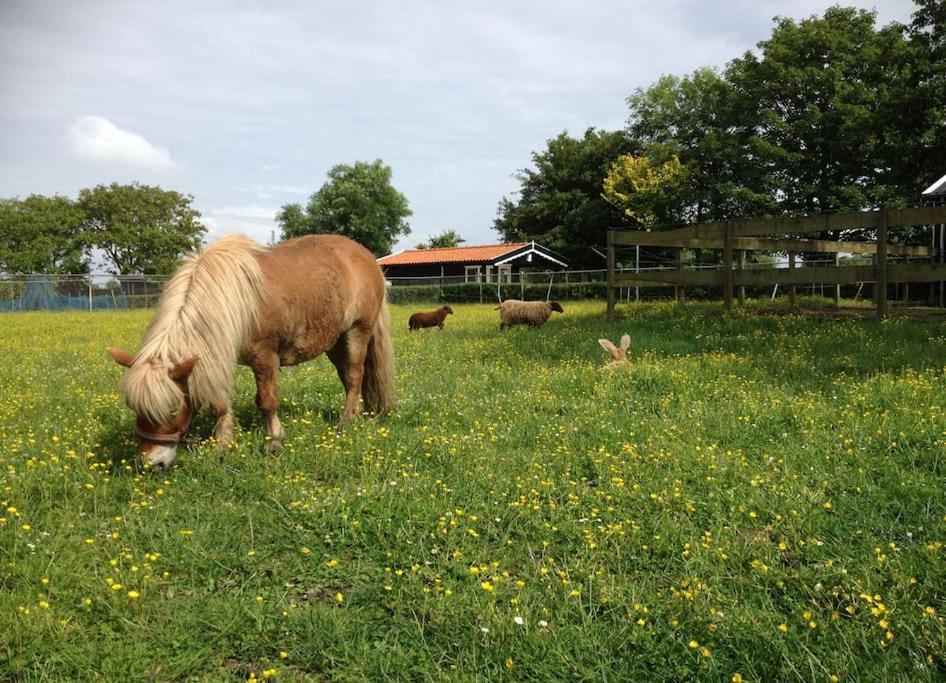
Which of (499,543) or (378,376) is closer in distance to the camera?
(499,543)

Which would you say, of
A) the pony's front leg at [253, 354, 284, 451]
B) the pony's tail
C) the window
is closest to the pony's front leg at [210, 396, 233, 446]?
the pony's front leg at [253, 354, 284, 451]

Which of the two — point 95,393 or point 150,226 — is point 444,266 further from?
point 95,393

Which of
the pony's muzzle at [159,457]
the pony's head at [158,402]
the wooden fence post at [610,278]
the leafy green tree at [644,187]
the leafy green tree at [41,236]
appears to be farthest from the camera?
the leafy green tree at [41,236]

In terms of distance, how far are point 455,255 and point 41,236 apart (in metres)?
45.1

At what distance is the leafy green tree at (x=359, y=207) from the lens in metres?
69.5

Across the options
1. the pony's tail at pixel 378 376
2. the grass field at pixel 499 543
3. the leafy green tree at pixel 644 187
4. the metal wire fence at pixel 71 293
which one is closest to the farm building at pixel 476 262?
the leafy green tree at pixel 644 187

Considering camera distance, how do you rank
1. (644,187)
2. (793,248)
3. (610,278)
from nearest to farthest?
(610,278) < (793,248) < (644,187)

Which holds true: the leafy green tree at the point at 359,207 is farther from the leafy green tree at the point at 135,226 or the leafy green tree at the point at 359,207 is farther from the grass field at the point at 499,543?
the grass field at the point at 499,543

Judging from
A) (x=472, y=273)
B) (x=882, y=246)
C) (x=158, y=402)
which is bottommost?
(x=158, y=402)

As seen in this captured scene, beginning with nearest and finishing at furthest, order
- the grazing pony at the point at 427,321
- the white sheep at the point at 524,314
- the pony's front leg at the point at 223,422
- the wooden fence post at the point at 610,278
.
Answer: the pony's front leg at the point at 223,422 < the wooden fence post at the point at 610,278 < the white sheep at the point at 524,314 < the grazing pony at the point at 427,321

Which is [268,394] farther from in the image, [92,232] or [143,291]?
[92,232]

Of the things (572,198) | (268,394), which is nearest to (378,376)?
(268,394)

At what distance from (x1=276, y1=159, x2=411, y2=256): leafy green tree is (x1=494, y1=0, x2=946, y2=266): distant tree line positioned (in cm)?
3110

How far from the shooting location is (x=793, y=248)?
1546 cm
